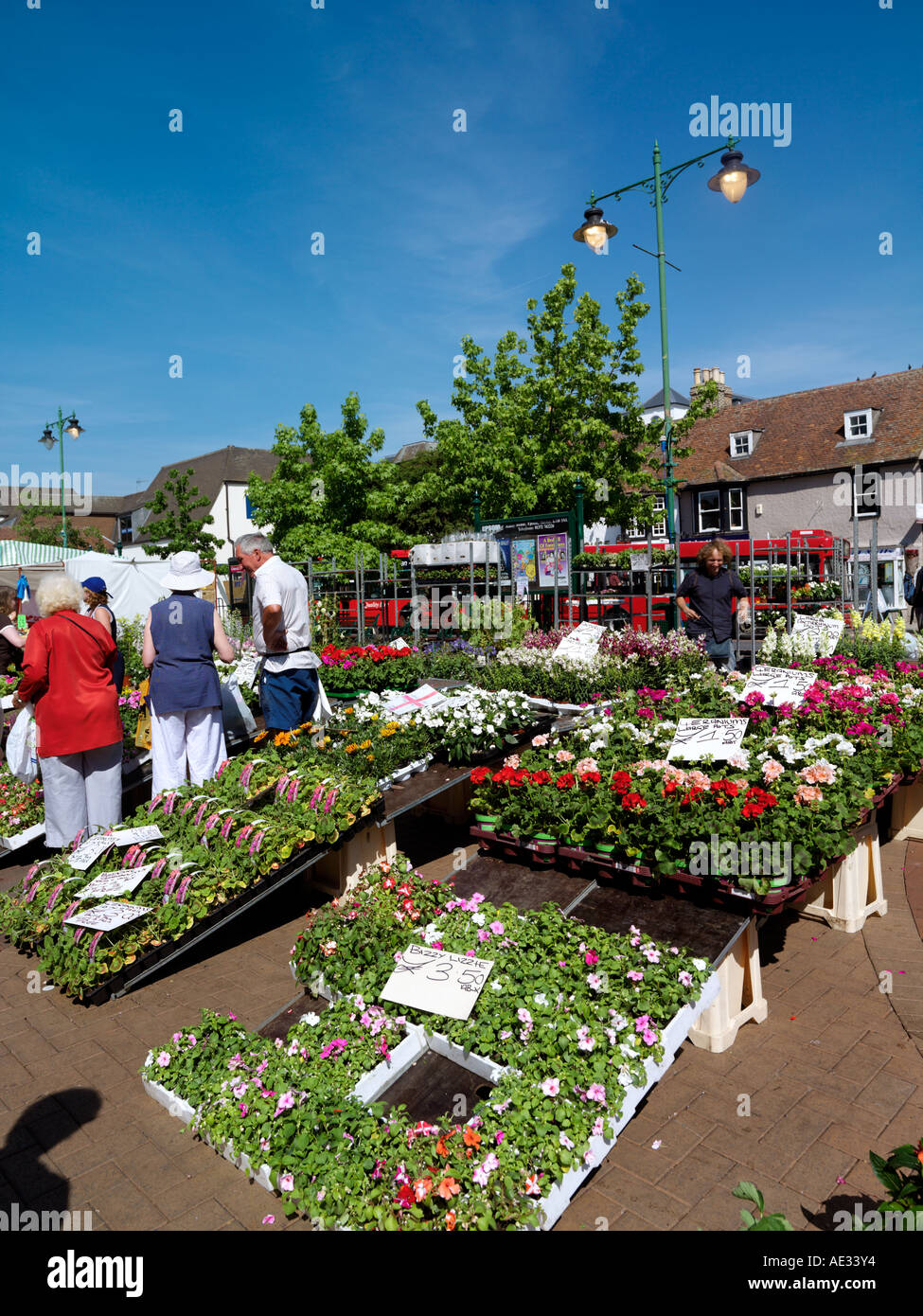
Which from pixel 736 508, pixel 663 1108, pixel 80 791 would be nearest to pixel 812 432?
pixel 736 508

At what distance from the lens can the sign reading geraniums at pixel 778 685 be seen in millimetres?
5508

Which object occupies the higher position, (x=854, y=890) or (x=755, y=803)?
(x=755, y=803)

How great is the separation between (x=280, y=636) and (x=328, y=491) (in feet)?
58.1

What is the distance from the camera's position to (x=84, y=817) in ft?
17.8

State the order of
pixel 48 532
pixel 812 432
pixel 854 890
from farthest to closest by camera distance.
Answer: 1. pixel 48 532
2. pixel 812 432
3. pixel 854 890

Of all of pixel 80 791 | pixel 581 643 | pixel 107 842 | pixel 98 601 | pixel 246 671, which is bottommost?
pixel 107 842

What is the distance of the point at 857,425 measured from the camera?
94.8 ft

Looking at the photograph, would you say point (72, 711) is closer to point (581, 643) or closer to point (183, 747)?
point (183, 747)

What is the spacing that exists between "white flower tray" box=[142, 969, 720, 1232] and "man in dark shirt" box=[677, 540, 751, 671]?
477cm

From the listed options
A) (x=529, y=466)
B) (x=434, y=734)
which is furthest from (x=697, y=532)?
(x=434, y=734)

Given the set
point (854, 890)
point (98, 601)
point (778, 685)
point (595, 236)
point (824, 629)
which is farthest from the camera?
point (595, 236)

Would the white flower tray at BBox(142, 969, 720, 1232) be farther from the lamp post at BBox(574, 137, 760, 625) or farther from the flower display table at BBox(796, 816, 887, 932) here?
the lamp post at BBox(574, 137, 760, 625)

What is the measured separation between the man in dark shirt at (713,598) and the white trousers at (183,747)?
453 centimetres

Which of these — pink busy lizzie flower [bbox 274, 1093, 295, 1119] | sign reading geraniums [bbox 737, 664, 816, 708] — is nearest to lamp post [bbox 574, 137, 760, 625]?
sign reading geraniums [bbox 737, 664, 816, 708]
